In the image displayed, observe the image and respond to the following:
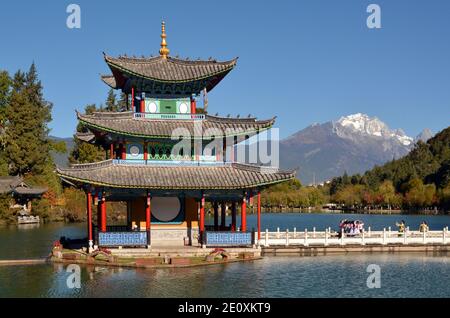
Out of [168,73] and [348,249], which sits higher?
[168,73]

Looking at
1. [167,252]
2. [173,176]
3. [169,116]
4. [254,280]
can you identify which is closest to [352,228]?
[173,176]

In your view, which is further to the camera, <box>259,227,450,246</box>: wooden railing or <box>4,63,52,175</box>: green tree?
<box>4,63,52,175</box>: green tree

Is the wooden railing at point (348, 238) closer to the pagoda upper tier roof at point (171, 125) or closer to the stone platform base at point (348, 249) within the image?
the stone platform base at point (348, 249)

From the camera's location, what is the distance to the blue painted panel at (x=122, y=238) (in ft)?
114

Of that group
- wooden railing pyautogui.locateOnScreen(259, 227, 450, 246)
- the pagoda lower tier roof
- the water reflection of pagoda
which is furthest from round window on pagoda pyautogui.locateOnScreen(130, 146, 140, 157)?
wooden railing pyautogui.locateOnScreen(259, 227, 450, 246)

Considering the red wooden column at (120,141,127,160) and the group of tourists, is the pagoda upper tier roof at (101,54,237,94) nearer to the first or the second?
the red wooden column at (120,141,127,160)

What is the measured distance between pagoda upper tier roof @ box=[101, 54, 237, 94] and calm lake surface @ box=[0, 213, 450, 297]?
11364mm

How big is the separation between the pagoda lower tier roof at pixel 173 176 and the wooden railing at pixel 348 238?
414 cm

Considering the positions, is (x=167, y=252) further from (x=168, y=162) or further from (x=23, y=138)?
(x=23, y=138)

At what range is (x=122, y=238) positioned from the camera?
115 ft

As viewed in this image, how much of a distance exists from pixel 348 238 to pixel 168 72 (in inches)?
598

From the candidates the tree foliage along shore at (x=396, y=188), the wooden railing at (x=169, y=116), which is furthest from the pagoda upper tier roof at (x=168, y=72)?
the tree foliage along shore at (x=396, y=188)

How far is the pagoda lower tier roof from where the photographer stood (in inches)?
1369
